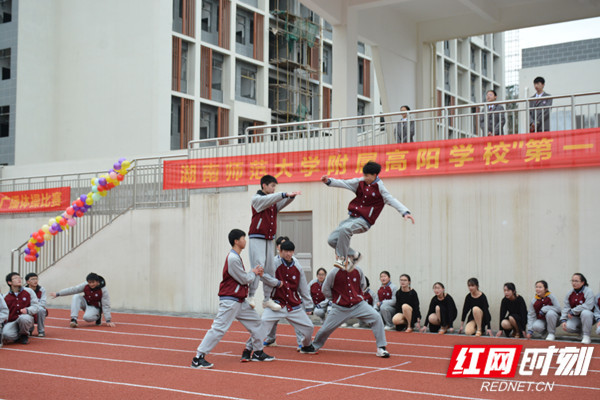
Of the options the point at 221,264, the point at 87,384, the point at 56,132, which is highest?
the point at 56,132

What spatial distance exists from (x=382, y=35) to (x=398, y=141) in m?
8.41

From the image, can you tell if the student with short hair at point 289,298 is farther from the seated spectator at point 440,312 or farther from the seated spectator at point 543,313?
the seated spectator at point 543,313

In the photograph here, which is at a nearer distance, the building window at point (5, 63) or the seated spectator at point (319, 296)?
the seated spectator at point (319, 296)

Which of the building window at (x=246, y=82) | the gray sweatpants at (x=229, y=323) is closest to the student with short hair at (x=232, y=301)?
the gray sweatpants at (x=229, y=323)

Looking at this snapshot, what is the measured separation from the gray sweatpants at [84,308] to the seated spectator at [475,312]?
766 centimetres

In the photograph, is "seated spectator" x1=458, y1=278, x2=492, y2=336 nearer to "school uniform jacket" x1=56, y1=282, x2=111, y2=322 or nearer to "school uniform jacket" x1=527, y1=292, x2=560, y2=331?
"school uniform jacket" x1=527, y1=292, x2=560, y2=331

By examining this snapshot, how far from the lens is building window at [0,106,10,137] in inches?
1432

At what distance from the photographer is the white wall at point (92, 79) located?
33188 millimetres

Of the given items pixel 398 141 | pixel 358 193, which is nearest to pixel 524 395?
pixel 358 193

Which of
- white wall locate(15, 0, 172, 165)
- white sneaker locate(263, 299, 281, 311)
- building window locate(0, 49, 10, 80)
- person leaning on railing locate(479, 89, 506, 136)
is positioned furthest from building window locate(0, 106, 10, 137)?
white sneaker locate(263, 299, 281, 311)

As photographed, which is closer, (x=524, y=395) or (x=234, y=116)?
(x=524, y=395)

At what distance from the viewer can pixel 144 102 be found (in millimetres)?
33250

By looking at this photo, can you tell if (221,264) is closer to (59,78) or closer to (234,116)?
(234,116)

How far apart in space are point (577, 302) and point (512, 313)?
119 cm
